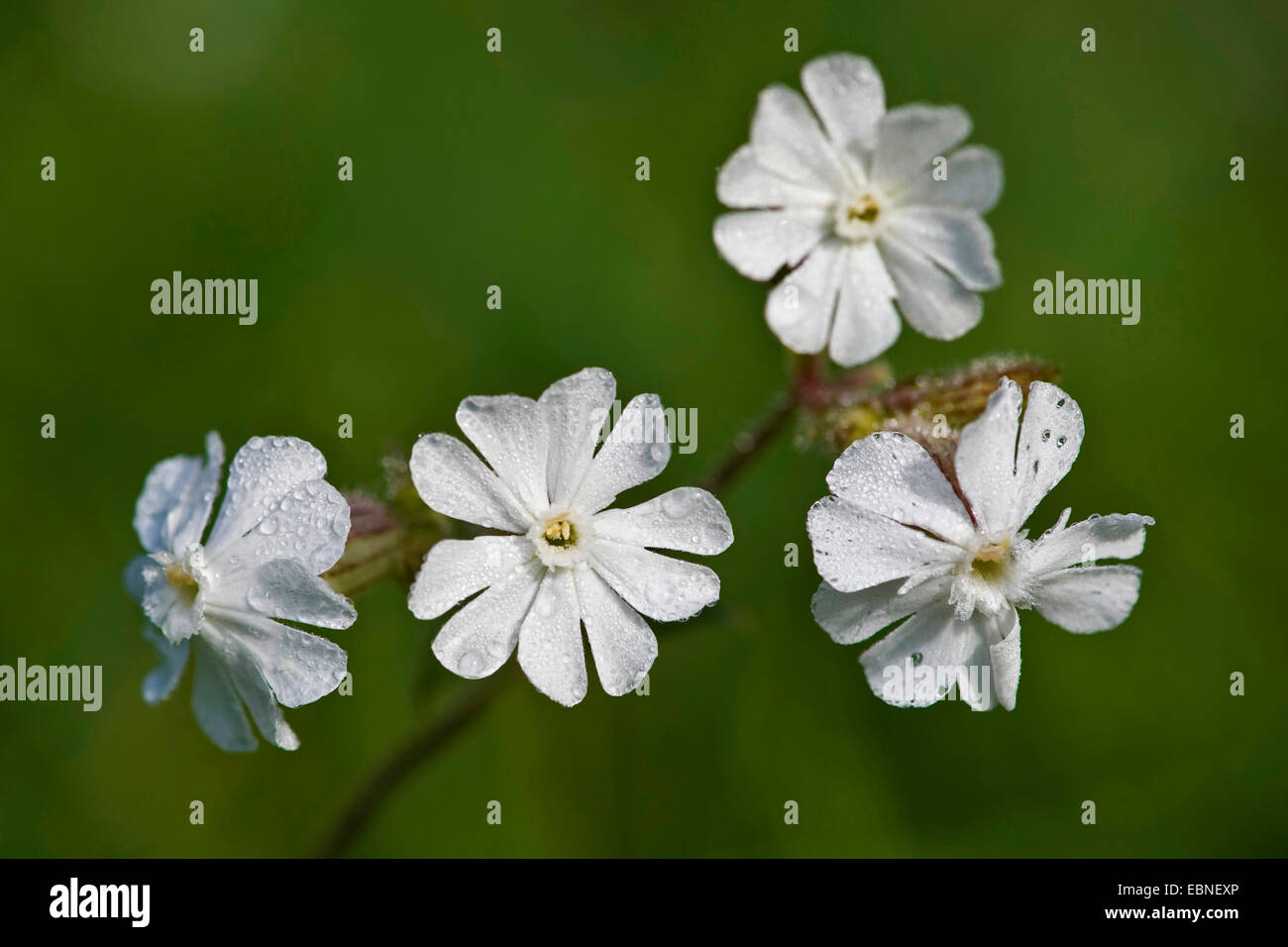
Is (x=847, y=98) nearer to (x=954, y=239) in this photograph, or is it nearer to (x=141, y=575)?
(x=954, y=239)

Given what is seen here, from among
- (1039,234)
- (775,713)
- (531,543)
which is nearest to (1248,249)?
(1039,234)

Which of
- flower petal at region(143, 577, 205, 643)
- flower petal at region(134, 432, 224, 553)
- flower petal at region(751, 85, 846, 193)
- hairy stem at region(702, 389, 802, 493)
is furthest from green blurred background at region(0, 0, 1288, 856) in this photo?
flower petal at region(143, 577, 205, 643)

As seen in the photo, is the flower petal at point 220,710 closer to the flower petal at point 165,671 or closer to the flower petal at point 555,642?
the flower petal at point 165,671

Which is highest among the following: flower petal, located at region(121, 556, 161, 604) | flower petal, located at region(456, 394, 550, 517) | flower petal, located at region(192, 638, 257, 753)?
flower petal, located at region(456, 394, 550, 517)

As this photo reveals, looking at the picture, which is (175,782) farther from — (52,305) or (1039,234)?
(1039,234)

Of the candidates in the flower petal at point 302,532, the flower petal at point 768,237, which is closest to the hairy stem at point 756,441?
the flower petal at point 768,237

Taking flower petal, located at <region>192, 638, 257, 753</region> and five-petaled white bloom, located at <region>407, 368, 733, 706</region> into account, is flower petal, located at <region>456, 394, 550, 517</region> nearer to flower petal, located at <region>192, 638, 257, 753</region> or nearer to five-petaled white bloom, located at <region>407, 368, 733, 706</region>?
five-petaled white bloom, located at <region>407, 368, 733, 706</region>

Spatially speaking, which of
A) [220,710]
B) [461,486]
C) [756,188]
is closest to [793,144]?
[756,188]
